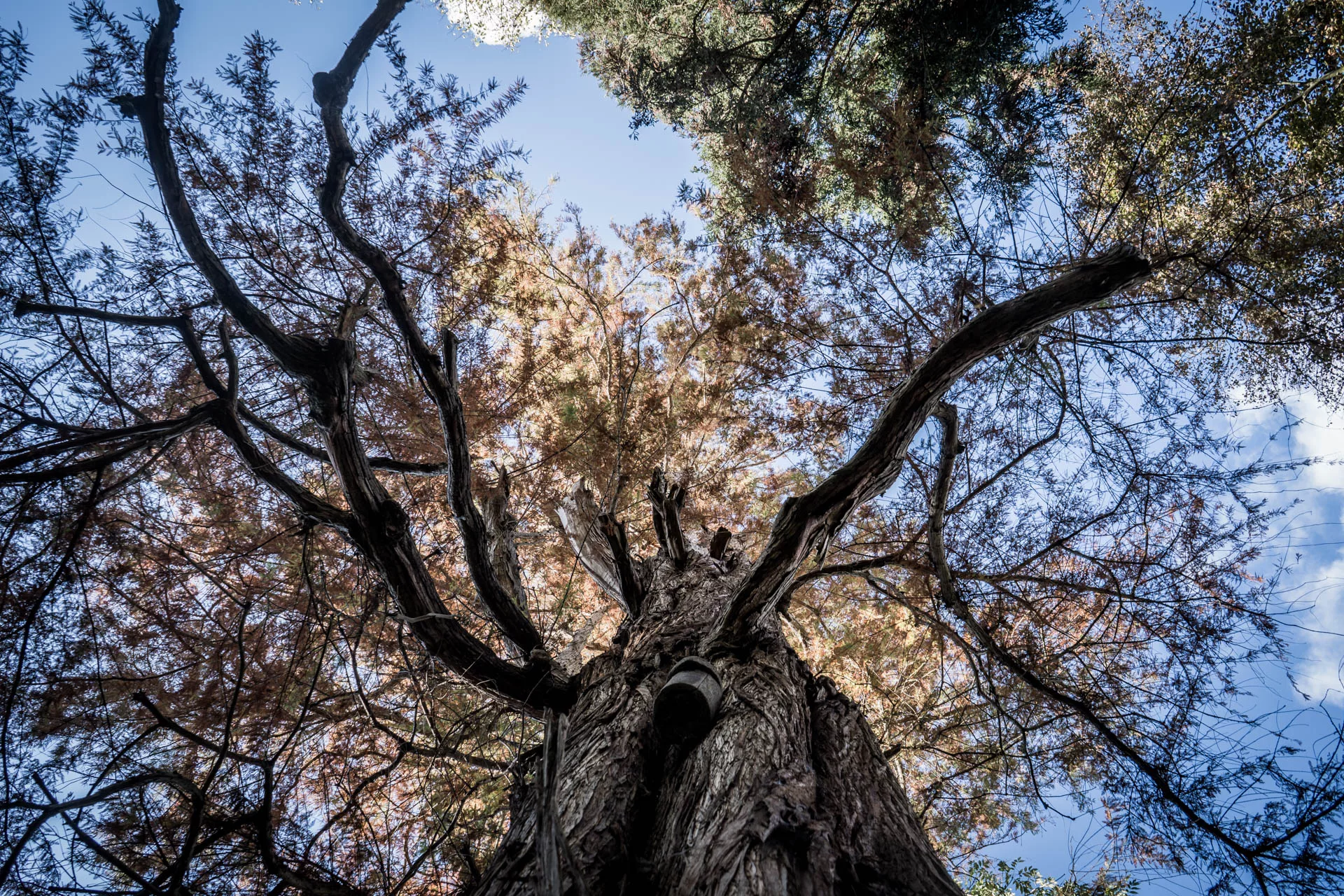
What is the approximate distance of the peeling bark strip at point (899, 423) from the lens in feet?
8.33

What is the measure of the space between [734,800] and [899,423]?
5.72 feet

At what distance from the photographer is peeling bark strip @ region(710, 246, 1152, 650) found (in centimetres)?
254

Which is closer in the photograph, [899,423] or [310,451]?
[899,423]

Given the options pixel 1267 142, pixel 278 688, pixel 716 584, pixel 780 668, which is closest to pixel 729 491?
pixel 716 584

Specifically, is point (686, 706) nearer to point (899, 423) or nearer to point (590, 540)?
point (899, 423)

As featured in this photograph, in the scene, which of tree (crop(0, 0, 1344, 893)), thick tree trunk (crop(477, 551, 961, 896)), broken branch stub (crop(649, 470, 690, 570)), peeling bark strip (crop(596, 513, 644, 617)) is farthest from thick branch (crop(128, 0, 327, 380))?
broken branch stub (crop(649, 470, 690, 570))

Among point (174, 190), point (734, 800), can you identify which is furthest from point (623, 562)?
point (174, 190)

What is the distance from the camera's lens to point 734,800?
1762 mm

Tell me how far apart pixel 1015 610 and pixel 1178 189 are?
2.85m

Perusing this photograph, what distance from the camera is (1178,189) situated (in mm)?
3789

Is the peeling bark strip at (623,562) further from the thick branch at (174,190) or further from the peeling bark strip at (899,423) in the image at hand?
the thick branch at (174,190)

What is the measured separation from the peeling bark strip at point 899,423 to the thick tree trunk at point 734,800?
28 cm

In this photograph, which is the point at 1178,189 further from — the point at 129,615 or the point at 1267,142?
the point at 129,615

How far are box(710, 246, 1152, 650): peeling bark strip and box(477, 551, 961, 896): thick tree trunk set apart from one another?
0.28 meters
